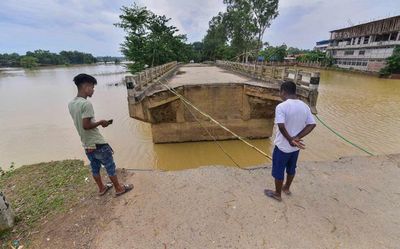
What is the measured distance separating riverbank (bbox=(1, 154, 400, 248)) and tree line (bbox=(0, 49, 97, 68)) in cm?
9509

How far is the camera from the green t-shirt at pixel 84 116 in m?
2.97

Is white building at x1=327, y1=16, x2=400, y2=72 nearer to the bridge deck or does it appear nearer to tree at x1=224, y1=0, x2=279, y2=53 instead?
tree at x1=224, y1=0, x2=279, y2=53

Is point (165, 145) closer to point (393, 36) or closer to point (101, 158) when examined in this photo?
point (101, 158)

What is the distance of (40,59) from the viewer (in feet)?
269

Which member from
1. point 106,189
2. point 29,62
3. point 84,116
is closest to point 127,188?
point 106,189

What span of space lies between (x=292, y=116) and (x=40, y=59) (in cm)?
10452

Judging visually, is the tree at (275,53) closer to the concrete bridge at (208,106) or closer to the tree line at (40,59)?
the concrete bridge at (208,106)

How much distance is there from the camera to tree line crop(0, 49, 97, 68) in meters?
76.1

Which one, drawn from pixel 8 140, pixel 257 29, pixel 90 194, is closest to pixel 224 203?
pixel 90 194

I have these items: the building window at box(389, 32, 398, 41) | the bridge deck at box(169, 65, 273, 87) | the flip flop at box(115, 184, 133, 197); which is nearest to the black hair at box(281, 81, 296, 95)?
the flip flop at box(115, 184, 133, 197)

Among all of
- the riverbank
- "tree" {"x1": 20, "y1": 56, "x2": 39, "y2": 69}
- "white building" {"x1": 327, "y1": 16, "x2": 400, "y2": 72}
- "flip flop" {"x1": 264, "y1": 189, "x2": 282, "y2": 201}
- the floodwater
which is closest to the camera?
the riverbank

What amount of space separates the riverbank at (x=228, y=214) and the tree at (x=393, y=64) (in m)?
34.3

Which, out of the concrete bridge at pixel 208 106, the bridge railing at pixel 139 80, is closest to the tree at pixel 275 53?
the concrete bridge at pixel 208 106

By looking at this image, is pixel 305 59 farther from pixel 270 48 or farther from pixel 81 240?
pixel 81 240
